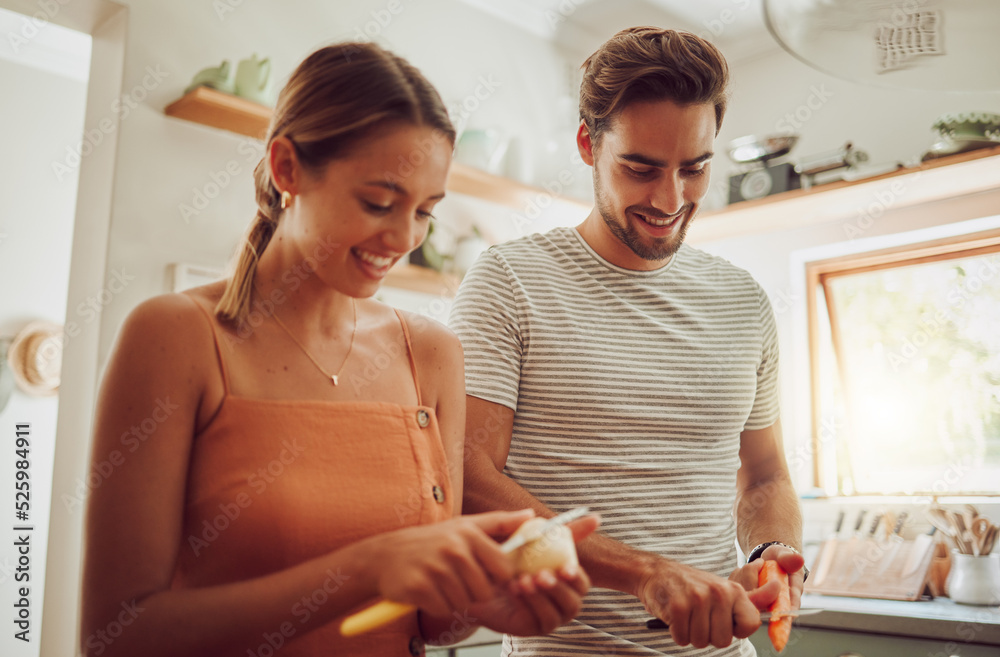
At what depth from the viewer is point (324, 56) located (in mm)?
902

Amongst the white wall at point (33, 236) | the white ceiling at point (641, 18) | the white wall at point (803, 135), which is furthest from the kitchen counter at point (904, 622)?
the white ceiling at point (641, 18)

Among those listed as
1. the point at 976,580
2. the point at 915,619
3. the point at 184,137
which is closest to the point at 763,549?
the point at 915,619

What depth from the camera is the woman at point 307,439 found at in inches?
27.5

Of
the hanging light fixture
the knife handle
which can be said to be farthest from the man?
the hanging light fixture

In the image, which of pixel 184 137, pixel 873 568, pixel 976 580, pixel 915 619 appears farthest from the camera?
Answer: pixel 873 568

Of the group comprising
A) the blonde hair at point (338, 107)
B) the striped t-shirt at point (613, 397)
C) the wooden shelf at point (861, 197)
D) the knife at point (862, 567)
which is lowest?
the knife at point (862, 567)

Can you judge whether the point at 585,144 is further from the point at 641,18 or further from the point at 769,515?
the point at 641,18

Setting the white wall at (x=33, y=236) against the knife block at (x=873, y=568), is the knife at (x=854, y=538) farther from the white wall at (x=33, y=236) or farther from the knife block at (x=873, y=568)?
the white wall at (x=33, y=236)

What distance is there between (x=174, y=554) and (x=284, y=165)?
1.36 feet

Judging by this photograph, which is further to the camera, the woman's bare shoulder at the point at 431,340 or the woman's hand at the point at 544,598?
the woman's bare shoulder at the point at 431,340

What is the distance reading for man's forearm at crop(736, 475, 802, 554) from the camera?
1243 mm

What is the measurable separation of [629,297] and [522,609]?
0.62 metres

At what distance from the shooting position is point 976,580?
7.66 feet

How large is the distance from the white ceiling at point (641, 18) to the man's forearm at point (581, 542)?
285 cm
